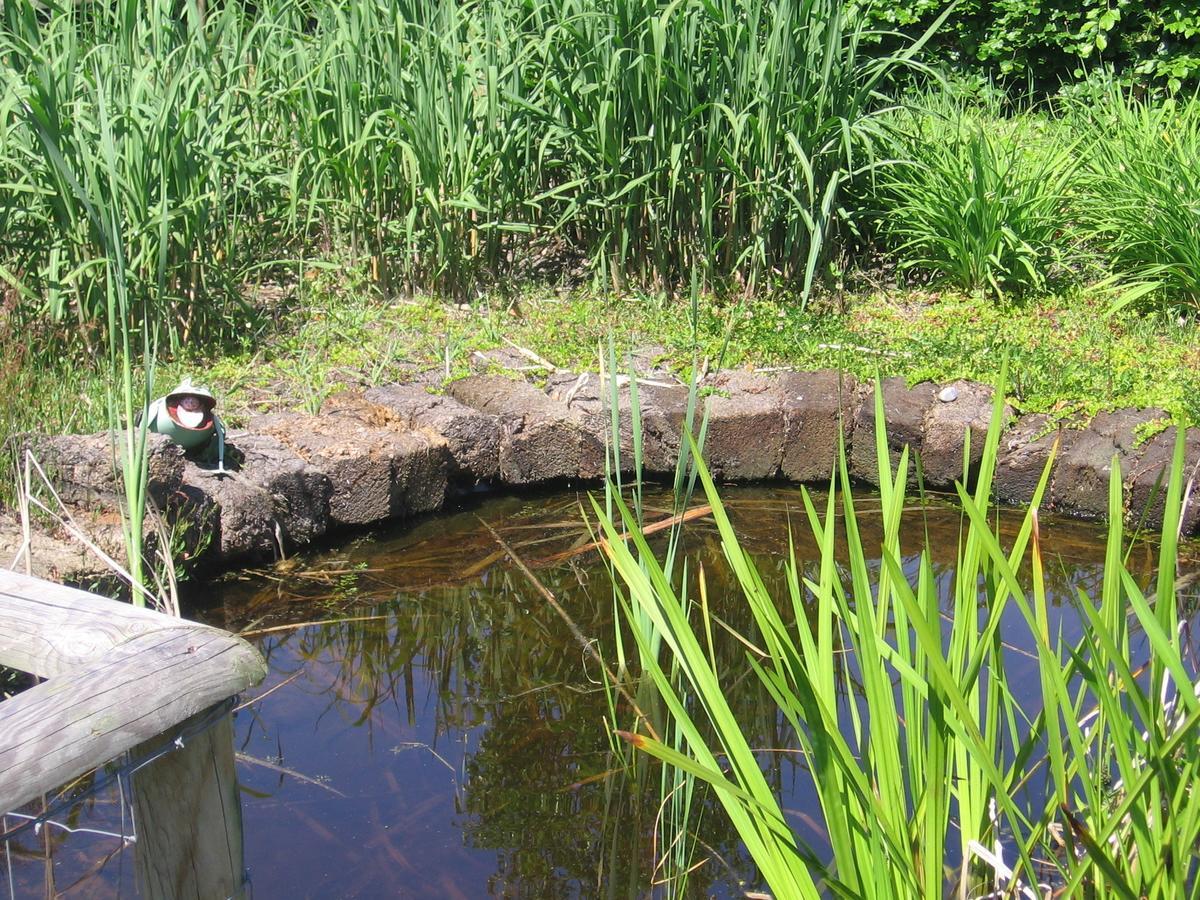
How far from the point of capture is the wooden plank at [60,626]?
154 centimetres

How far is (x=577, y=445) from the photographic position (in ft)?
14.6

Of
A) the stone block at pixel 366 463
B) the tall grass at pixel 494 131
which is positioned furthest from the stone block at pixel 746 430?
the stone block at pixel 366 463

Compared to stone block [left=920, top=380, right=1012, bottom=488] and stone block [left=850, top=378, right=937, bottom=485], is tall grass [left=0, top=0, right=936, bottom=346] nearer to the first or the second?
stone block [left=850, top=378, right=937, bottom=485]

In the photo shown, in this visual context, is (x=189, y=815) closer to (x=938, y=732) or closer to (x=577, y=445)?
(x=938, y=732)

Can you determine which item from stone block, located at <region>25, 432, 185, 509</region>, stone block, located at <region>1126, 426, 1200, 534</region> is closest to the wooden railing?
stone block, located at <region>25, 432, 185, 509</region>

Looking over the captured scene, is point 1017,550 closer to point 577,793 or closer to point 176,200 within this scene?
point 577,793

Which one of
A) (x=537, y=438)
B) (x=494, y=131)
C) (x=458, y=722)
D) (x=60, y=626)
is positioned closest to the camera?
(x=60, y=626)

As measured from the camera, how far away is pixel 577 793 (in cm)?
270

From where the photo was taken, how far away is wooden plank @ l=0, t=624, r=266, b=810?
4.29ft

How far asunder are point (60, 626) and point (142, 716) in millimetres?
215

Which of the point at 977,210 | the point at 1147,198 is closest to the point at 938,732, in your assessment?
the point at 977,210

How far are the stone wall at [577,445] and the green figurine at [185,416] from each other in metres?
0.13

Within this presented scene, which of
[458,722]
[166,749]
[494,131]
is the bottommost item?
[458,722]

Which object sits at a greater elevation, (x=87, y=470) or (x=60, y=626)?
(x=60, y=626)
